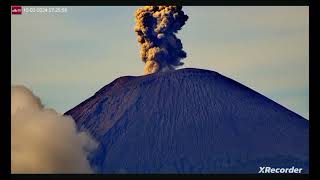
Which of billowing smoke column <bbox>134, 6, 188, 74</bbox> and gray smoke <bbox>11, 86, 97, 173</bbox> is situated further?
billowing smoke column <bbox>134, 6, 188, 74</bbox>
